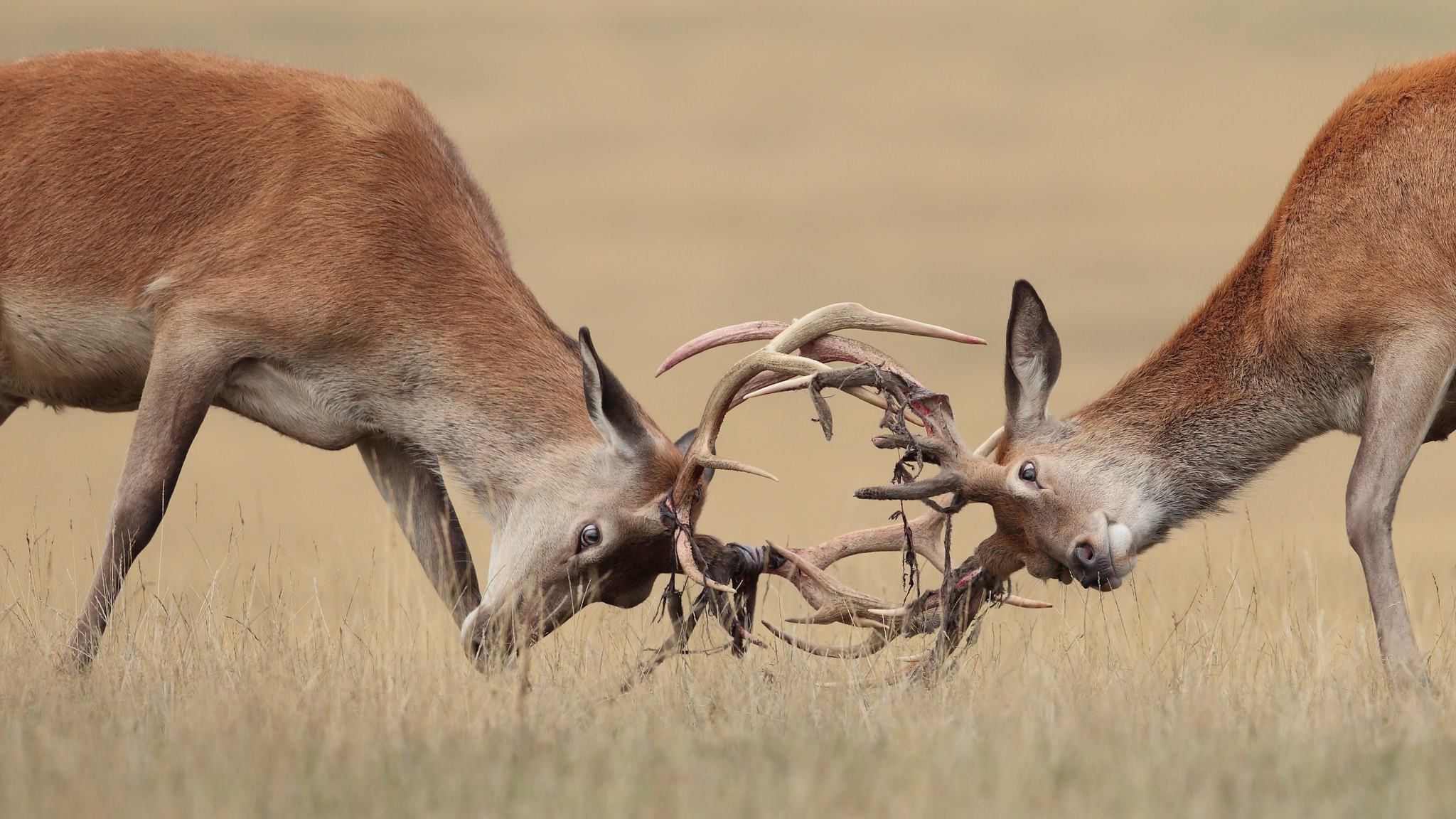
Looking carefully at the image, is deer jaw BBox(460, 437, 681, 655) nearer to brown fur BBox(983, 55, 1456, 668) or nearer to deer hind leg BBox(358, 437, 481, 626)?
deer hind leg BBox(358, 437, 481, 626)

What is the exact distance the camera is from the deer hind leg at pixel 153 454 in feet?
22.8

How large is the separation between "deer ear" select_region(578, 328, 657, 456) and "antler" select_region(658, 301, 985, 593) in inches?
11.1

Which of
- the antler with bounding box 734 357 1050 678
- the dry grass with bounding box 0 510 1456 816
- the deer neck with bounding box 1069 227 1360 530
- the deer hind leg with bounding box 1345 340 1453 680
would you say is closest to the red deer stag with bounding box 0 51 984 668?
the antler with bounding box 734 357 1050 678

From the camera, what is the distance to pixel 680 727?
550 centimetres

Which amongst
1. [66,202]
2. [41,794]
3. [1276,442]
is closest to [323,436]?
[66,202]

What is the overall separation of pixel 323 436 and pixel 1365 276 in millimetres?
4918

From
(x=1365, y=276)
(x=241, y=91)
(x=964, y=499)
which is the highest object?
(x=241, y=91)

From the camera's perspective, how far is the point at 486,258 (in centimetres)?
771

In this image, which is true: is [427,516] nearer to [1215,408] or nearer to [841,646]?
[841,646]

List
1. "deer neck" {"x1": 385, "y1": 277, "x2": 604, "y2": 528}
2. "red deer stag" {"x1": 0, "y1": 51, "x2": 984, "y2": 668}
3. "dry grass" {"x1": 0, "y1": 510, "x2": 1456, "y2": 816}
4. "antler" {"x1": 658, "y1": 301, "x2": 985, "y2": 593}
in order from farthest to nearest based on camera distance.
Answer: "deer neck" {"x1": 385, "y1": 277, "x2": 604, "y2": 528}
"red deer stag" {"x1": 0, "y1": 51, "x2": 984, "y2": 668}
"antler" {"x1": 658, "y1": 301, "x2": 985, "y2": 593}
"dry grass" {"x1": 0, "y1": 510, "x2": 1456, "y2": 816}

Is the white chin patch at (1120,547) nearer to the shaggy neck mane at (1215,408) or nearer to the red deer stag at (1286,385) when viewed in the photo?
the red deer stag at (1286,385)

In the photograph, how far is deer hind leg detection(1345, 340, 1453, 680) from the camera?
6398 millimetres

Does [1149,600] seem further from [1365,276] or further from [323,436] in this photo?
[323,436]

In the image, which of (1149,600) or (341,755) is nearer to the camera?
(341,755)
